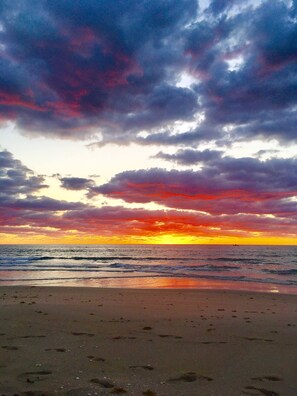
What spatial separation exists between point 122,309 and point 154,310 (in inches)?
51.4

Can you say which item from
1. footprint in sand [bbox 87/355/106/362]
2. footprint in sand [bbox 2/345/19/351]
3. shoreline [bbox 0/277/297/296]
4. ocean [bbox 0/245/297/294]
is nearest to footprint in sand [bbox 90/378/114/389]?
footprint in sand [bbox 87/355/106/362]

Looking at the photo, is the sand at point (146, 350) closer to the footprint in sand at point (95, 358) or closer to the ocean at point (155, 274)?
the footprint in sand at point (95, 358)

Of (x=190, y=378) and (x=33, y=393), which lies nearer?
(x=33, y=393)

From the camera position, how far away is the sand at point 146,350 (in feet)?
17.4

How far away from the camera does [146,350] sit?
7242 mm

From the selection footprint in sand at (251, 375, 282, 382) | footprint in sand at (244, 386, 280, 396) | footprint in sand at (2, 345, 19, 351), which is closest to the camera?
footprint in sand at (244, 386, 280, 396)

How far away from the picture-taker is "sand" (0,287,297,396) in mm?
Result: 5309

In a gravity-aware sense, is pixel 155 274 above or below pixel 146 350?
below

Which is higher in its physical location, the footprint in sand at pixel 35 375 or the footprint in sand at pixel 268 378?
the footprint in sand at pixel 35 375

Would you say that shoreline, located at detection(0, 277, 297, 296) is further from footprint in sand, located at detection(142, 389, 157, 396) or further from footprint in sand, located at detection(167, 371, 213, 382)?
footprint in sand, located at detection(142, 389, 157, 396)

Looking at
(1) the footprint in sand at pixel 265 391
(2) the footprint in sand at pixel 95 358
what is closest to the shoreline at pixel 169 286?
(2) the footprint in sand at pixel 95 358

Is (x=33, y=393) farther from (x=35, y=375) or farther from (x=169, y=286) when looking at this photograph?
(x=169, y=286)

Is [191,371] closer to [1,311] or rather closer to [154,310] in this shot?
[154,310]

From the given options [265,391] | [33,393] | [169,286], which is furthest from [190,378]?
[169,286]
